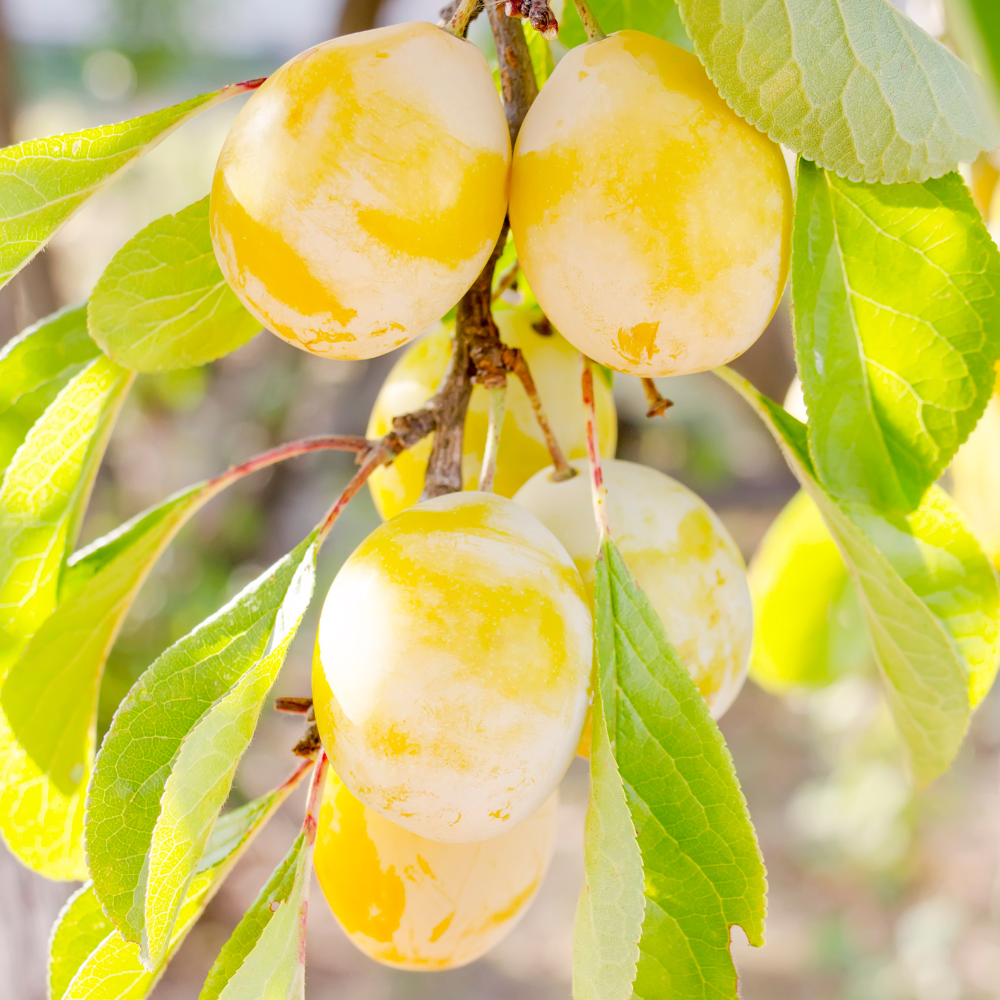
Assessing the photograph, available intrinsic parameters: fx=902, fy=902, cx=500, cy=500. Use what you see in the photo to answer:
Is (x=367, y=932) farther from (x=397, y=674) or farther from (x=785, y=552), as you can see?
(x=785, y=552)

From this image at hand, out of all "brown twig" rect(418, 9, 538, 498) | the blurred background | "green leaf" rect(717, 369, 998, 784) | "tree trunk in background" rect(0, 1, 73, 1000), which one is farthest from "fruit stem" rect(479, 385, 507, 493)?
the blurred background

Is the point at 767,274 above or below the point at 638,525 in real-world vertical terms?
above

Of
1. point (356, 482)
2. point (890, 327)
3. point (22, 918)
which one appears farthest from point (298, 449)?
point (22, 918)

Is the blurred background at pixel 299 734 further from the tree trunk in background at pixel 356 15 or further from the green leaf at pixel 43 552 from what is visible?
the green leaf at pixel 43 552

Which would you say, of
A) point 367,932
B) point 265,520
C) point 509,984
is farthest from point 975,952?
point 367,932

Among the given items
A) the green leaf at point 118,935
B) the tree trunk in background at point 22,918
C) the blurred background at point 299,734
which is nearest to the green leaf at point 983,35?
the green leaf at point 118,935
